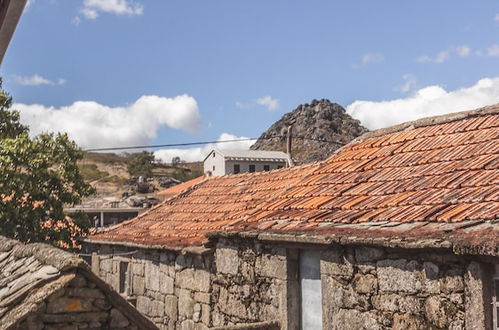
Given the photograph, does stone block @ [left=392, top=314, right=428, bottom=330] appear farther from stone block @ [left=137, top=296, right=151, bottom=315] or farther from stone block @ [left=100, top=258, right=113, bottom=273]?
stone block @ [left=100, top=258, right=113, bottom=273]

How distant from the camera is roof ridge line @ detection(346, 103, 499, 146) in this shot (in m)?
7.99

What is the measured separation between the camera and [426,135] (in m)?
8.41

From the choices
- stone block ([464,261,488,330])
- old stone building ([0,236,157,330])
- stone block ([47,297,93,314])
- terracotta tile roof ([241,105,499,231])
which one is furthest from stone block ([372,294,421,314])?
stone block ([47,297,93,314])

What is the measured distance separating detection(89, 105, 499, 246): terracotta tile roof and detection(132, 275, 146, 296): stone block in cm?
114

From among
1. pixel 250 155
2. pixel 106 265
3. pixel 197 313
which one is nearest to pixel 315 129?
pixel 250 155

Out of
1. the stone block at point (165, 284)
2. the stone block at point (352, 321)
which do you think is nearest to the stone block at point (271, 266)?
the stone block at point (352, 321)

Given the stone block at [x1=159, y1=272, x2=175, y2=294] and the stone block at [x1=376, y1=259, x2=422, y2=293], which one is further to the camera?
the stone block at [x1=159, y1=272, x2=175, y2=294]

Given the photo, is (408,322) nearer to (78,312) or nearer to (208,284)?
(78,312)

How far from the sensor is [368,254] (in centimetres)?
619

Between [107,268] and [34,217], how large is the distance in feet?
8.53

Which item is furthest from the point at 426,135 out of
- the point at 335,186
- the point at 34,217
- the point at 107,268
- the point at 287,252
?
the point at 34,217

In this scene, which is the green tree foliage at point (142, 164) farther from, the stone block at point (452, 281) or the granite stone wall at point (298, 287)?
the stone block at point (452, 281)

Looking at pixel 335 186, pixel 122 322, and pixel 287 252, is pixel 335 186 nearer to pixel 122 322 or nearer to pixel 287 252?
pixel 287 252

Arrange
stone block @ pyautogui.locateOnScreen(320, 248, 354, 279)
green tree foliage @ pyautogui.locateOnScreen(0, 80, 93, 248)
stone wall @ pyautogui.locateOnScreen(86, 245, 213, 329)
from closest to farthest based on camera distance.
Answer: stone block @ pyautogui.locateOnScreen(320, 248, 354, 279), stone wall @ pyautogui.locateOnScreen(86, 245, 213, 329), green tree foliage @ pyautogui.locateOnScreen(0, 80, 93, 248)
